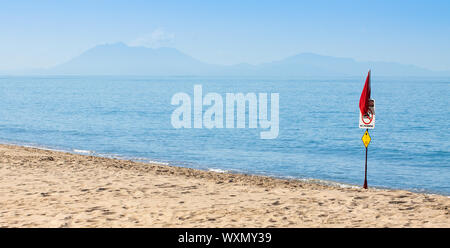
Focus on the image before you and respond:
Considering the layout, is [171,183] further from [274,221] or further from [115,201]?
[274,221]

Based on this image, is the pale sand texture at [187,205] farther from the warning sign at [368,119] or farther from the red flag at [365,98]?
the red flag at [365,98]

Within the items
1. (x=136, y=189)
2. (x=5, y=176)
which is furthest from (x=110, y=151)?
(x=136, y=189)

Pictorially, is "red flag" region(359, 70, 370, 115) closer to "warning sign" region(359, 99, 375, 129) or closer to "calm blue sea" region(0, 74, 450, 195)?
"warning sign" region(359, 99, 375, 129)

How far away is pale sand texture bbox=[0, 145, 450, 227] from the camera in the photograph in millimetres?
9031

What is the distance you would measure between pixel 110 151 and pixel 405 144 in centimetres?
1696

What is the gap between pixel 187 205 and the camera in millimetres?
10469

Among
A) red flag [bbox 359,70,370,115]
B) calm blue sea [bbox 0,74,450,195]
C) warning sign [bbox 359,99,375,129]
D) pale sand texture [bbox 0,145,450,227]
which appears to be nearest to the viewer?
pale sand texture [bbox 0,145,450,227]

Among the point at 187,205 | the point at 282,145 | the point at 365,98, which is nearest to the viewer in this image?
the point at 187,205

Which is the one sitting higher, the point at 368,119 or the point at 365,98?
the point at 365,98

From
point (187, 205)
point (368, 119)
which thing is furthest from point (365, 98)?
point (187, 205)

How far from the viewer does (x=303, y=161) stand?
23.0 m

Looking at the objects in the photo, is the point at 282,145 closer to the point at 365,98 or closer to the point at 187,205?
the point at 365,98

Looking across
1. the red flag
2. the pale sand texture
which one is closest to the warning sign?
the red flag

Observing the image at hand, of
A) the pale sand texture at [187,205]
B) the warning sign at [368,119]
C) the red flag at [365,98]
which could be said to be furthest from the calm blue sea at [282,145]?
the pale sand texture at [187,205]
